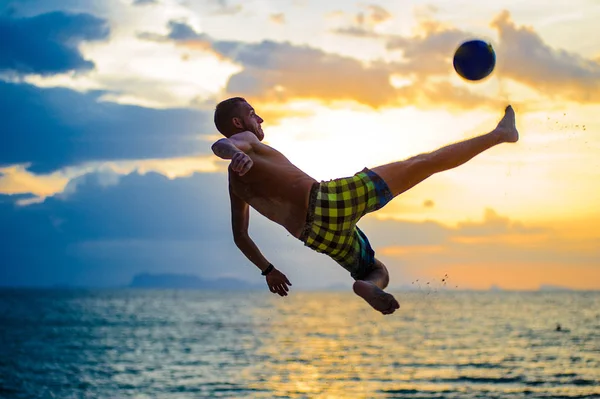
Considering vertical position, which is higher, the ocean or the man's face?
the man's face

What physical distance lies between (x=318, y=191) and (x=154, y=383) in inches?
1295

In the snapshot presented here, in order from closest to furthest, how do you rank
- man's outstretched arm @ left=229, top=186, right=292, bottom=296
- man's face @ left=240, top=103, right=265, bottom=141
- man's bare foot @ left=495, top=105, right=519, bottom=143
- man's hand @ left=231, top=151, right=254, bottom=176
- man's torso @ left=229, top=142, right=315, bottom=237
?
man's hand @ left=231, top=151, right=254, bottom=176 < man's torso @ left=229, top=142, right=315, bottom=237 < man's face @ left=240, top=103, right=265, bottom=141 < man's bare foot @ left=495, top=105, right=519, bottom=143 < man's outstretched arm @ left=229, top=186, right=292, bottom=296

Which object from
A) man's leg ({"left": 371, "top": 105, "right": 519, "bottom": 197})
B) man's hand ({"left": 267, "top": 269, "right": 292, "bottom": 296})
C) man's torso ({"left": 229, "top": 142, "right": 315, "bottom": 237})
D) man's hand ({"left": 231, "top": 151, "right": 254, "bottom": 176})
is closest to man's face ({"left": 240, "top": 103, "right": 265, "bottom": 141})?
man's torso ({"left": 229, "top": 142, "right": 315, "bottom": 237})

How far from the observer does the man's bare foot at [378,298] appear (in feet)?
21.5

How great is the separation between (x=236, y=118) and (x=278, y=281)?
168cm

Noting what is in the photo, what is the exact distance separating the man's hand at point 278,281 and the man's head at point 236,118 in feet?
4.66

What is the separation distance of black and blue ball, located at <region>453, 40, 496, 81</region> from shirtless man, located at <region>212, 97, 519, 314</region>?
863 mm

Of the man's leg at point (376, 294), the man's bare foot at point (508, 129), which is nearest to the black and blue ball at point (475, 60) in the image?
the man's bare foot at point (508, 129)

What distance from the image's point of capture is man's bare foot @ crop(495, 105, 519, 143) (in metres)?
7.42

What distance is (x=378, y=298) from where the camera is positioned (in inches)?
259

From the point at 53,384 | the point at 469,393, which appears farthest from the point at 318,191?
the point at 53,384

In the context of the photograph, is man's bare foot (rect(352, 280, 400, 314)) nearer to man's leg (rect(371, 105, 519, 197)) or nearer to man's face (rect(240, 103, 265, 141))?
man's leg (rect(371, 105, 519, 197))

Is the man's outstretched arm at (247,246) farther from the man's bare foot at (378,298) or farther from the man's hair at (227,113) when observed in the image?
the man's bare foot at (378,298)

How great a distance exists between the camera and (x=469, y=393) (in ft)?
111
